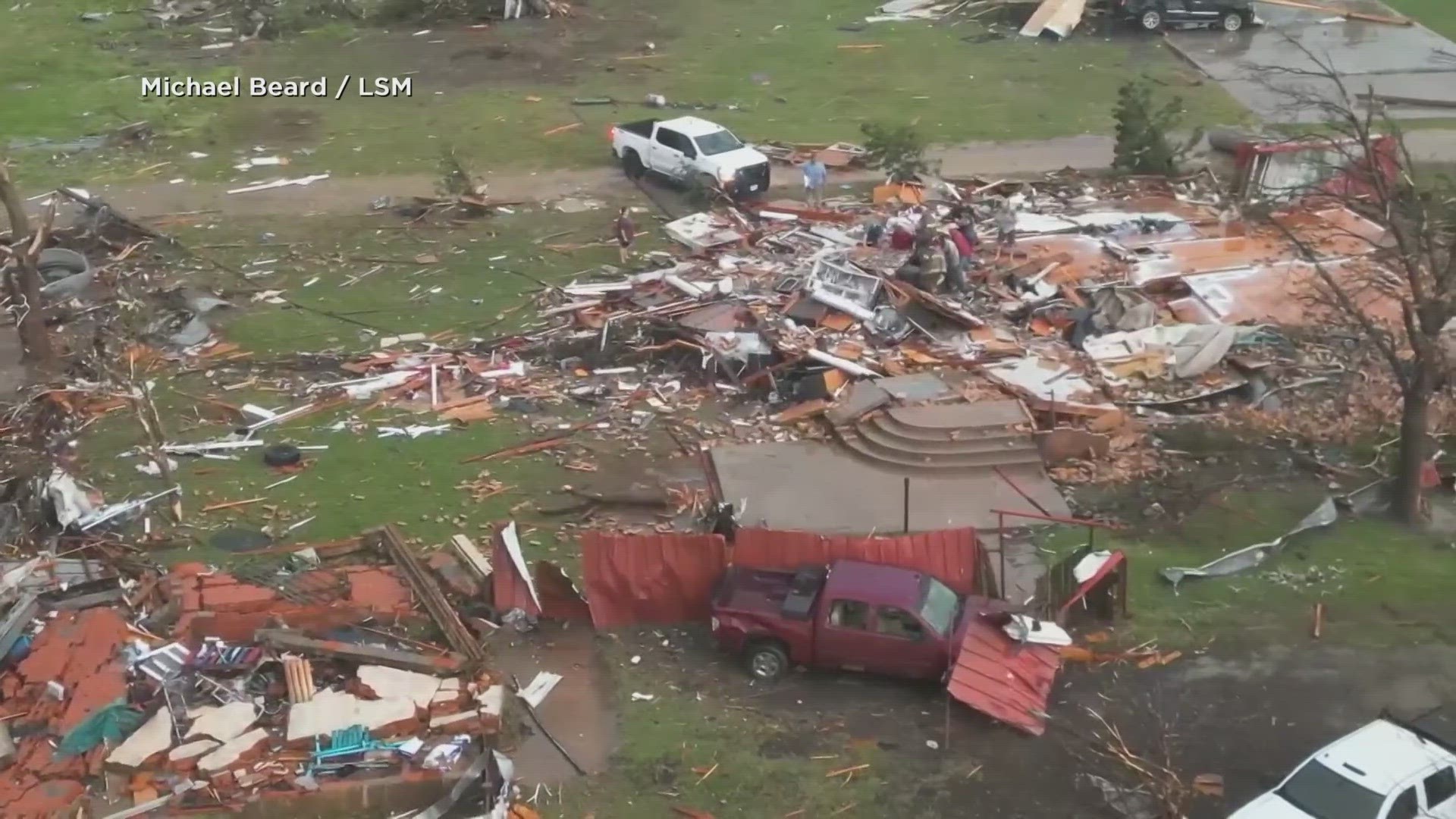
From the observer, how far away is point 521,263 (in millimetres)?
25078

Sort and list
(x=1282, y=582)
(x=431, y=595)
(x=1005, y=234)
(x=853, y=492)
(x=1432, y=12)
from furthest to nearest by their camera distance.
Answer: (x=1432, y=12) → (x=1005, y=234) → (x=853, y=492) → (x=1282, y=582) → (x=431, y=595)

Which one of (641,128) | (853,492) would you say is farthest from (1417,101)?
(853,492)

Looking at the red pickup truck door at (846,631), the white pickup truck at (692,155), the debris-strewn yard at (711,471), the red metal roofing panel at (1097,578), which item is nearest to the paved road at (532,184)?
the debris-strewn yard at (711,471)

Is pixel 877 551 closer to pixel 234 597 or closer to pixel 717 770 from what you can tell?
pixel 717 770

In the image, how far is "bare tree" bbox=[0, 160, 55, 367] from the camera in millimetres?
20781

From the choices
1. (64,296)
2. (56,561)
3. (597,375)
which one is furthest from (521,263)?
(56,561)

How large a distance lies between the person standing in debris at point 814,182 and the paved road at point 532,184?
1.13 metres

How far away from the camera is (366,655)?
1364 centimetres

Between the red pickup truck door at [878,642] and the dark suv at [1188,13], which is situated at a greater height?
the dark suv at [1188,13]

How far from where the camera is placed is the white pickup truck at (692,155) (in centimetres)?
2723

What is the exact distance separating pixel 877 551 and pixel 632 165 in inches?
645

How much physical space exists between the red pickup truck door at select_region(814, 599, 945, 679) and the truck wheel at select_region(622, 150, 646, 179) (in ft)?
55.9

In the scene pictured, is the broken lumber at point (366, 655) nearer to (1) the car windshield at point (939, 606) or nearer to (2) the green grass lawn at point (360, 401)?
(2) the green grass lawn at point (360, 401)

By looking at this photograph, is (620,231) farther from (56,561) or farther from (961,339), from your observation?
(56,561)
